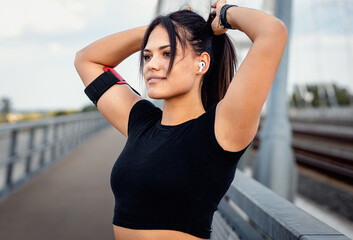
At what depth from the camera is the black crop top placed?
1.31 m

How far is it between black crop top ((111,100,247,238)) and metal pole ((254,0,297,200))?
225cm

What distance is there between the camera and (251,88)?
47.8 inches

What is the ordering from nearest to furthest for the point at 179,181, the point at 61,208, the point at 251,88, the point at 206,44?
the point at 251,88 < the point at 179,181 < the point at 206,44 < the point at 61,208

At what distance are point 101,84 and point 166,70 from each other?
0.53m

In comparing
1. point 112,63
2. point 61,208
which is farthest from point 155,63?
point 61,208

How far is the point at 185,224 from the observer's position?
133 centimetres

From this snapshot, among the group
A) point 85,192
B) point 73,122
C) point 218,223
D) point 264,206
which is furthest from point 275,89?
point 73,122

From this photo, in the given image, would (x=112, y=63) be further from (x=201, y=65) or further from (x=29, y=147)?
(x=29, y=147)

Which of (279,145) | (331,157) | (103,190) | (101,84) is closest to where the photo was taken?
(101,84)

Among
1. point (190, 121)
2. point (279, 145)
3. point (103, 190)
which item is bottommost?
point (103, 190)

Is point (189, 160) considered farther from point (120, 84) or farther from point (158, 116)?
point (120, 84)

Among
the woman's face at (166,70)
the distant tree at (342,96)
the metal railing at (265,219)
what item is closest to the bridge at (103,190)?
the metal railing at (265,219)

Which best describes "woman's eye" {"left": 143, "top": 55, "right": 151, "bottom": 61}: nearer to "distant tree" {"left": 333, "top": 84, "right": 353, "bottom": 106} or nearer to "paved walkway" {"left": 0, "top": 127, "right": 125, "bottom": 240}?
"paved walkway" {"left": 0, "top": 127, "right": 125, "bottom": 240}

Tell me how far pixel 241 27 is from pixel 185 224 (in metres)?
0.78
